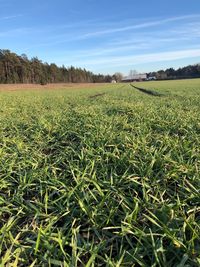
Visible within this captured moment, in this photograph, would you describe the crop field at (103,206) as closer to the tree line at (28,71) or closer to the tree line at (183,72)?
the tree line at (28,71)

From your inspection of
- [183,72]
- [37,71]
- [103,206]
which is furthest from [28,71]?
[103,206]

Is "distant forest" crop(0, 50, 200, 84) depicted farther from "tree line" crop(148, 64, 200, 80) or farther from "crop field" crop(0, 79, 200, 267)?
"crop field" crop(0, 79, 200, 267)

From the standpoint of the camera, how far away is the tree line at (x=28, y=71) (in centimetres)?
9369

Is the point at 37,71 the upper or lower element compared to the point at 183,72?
upper

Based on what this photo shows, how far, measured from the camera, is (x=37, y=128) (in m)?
7.05

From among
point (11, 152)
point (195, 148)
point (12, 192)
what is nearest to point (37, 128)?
point (11, 152)

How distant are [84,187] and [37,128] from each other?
391cm

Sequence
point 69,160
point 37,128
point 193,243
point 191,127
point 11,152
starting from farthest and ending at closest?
point 37,128
point 191,127
point 11,152
point 69,160
point 193,243

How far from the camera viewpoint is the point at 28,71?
3880 inches

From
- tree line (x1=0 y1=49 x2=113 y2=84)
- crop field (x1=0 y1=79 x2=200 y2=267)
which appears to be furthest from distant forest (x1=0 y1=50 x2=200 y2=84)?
crop field (x1=0 y1=79 x2=200 y2=267)

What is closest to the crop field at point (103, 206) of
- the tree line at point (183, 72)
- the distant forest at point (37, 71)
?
the distant forest at point (37, 71)

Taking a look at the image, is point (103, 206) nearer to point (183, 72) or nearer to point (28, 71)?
point (28, 71)

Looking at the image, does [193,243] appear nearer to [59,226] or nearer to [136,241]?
[136,241]

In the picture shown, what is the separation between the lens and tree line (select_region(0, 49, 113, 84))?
93688 millimetres
